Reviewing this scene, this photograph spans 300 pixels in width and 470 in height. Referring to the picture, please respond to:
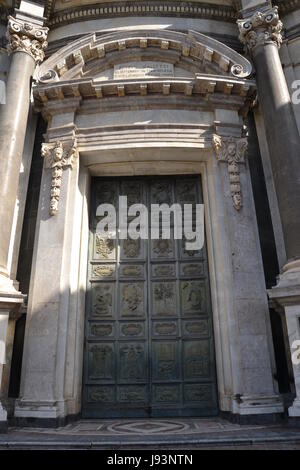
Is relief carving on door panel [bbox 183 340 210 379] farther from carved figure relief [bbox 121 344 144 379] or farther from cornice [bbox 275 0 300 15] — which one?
cornice [bbox 275 0 300 15]

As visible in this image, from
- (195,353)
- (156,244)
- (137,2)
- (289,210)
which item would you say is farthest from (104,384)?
(137,2)

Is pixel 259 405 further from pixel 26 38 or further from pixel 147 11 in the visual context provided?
pixel 147 11

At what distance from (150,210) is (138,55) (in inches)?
154

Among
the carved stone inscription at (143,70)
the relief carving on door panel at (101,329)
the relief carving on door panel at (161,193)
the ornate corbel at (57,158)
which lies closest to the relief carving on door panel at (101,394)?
the relief carving on door panel at (101,329)

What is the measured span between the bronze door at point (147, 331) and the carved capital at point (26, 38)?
4.22 meters

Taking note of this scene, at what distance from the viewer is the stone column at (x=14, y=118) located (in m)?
6.54

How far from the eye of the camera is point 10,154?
7367 mm

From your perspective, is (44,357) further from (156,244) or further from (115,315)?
(156,244)

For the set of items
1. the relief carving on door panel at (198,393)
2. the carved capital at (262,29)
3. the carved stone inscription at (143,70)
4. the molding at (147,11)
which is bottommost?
the relief carving on door panel at (198,393)

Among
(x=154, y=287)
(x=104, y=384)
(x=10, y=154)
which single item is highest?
(x=10, y=154)

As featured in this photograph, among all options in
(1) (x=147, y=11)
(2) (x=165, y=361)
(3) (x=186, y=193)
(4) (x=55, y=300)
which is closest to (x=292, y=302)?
(2) (x=165, y=361)

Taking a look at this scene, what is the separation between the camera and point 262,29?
8469 mm

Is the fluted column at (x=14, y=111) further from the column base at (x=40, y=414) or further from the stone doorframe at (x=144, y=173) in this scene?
the column base at (x=40, y=414)

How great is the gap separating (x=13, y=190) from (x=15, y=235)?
1016mm
